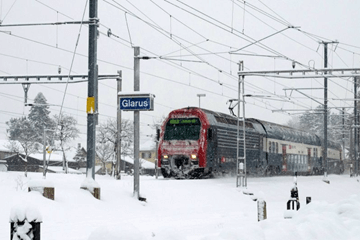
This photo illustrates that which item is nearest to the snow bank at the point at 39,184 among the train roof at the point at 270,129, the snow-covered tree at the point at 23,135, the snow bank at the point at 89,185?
the snow bank at the point at 89,185

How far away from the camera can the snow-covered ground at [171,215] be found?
8359 mm

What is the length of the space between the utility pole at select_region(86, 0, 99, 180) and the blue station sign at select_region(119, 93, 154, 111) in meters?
1.75

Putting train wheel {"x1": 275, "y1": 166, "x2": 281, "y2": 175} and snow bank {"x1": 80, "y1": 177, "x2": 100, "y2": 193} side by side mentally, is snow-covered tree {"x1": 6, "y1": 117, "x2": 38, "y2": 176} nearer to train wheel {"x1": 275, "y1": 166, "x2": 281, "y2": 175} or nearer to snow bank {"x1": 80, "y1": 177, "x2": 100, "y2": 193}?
train wheel {"x1": 275, "y1": 166, "x2": 281, "y2": 175}

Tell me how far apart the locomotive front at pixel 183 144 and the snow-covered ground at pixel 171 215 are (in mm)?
2017

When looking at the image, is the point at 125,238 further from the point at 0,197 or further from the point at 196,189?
the point at 196,189

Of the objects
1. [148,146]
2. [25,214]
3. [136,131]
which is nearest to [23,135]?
[148,146]

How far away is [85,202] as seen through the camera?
1541 centimetres

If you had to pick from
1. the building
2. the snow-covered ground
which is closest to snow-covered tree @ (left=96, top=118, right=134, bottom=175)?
the building

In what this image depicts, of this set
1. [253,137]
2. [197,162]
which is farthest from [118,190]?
[253,137]

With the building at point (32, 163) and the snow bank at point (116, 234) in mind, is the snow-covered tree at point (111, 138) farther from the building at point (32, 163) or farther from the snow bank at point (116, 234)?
the snow bank at point (116, 234)

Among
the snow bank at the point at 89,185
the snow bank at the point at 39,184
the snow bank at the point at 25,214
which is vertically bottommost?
the snow bank at the point at 89,185

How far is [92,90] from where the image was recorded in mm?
16844

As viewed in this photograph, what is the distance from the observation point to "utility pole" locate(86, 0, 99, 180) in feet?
54.2

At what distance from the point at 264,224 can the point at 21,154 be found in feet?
273
